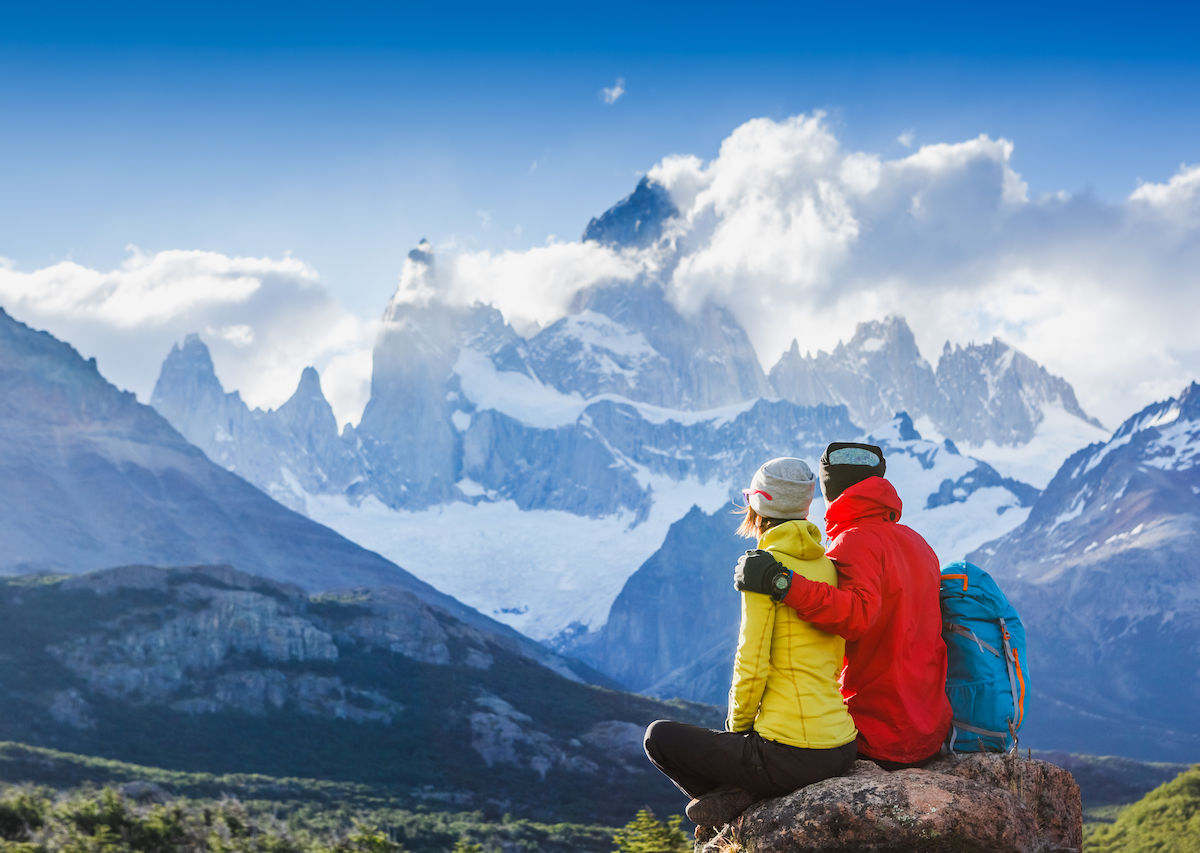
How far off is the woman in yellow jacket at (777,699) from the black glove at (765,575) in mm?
256

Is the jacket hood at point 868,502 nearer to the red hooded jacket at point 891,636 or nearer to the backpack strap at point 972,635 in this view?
the red hooded jacket at point 891,636

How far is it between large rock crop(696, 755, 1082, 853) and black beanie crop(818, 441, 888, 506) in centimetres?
283

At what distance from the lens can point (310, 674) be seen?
179 meters

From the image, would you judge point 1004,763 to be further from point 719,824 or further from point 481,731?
point 481,731

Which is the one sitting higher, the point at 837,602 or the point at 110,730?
the point at 837,602

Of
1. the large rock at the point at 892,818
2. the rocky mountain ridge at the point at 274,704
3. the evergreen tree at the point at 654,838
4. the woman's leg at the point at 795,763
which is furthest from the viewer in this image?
the rocky mountain ridge at the point at 274,704

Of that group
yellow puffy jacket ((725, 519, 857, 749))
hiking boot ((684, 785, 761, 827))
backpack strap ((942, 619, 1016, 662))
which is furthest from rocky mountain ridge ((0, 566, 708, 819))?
yellow puffy jacket ((725, 519, 857, 749))

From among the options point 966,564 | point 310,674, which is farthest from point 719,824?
point 310,674

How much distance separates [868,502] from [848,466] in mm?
495

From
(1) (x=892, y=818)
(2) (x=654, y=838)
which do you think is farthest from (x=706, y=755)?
(2) (x=654, y=838)

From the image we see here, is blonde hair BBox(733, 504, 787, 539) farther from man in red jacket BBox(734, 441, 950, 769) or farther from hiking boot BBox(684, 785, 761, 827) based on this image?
hiking boot BBox(684, 785, 761, 827)

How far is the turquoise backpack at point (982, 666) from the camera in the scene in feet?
36.1

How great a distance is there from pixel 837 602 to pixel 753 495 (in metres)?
1.37

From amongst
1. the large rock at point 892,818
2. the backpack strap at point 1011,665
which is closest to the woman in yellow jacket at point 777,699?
the large rock at point 892,818
